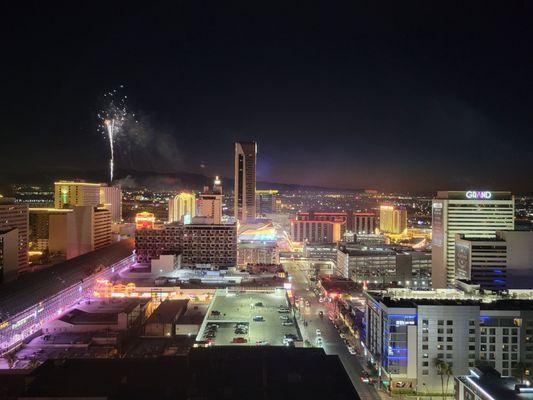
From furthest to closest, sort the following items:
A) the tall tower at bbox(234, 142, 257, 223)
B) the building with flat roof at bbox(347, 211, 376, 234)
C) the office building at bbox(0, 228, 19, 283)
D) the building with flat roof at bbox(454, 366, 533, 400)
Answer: the building with flat roof at bbox(347, 211, 376, 234) < the tall tower at bbox(234, 142, 257, 223) < the office building at bbox(0, 228, 19, 283) < the building with flat roof at bbox(454, 366, 533, 400)

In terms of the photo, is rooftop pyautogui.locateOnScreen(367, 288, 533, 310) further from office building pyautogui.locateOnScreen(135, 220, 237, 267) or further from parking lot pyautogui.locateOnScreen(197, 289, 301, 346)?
office building pyautogui.locateOnScreen(135, 220, 237, 267)

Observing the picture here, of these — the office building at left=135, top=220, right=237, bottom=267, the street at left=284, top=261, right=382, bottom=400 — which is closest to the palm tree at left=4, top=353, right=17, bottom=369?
the street at left=284, top=261, right=382, bottom=400

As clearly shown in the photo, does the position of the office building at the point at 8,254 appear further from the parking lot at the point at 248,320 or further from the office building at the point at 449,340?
the office building at the point at 449,340

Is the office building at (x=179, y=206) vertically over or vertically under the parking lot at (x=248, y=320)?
over

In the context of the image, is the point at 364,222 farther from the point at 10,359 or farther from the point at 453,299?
the point at 10,359

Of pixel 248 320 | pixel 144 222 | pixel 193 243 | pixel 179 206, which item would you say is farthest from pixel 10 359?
pixel 179 206

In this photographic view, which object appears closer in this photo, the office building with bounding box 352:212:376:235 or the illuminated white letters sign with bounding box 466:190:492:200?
the illuminated white letters sign with bounding box 466:190:492:200

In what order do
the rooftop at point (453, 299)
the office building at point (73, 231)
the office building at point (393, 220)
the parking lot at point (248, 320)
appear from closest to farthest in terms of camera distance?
the rooftop at point (453, 299) → the parking lot at point (248, 320) → the office building at point (73, 231) → the office building at point (393, 220)

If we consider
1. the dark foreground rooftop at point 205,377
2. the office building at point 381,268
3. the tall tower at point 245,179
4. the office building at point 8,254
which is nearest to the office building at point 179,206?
the tall tower at point 245,179
